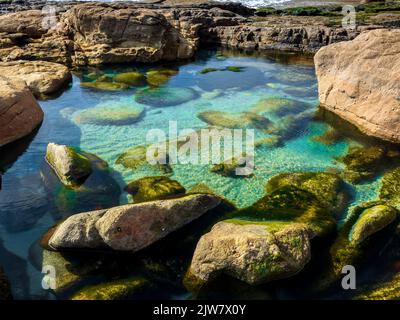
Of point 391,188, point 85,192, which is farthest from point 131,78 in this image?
point 391,188

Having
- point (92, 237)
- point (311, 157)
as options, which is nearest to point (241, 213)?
point (92, 237)

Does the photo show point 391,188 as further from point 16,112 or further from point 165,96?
point 16,112

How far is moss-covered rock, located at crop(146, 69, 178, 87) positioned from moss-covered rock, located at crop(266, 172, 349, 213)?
12.5 metres

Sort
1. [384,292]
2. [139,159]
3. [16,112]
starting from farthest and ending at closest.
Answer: [16,112]
[139,159]
[384,292]

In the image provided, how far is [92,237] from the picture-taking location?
8562mm

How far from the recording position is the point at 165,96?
20125 mm

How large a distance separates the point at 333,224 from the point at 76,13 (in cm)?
2480

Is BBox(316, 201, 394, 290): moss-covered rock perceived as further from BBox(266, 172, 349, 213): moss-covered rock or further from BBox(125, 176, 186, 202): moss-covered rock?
BBox(125, 176, 186, 202): moss-covered rock

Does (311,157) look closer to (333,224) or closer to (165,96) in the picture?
(333,224)

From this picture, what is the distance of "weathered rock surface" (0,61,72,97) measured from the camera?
64.4 ft

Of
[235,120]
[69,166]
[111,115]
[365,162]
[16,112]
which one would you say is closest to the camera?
A: [69,166]

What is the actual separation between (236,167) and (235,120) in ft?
14.7

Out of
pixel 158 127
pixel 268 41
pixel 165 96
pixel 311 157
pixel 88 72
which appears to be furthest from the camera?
pixel 268 41

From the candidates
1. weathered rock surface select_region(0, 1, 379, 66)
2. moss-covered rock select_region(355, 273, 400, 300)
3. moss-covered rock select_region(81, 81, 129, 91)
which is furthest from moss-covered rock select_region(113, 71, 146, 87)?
moss-covered rock select_region(355, 273, 400, 300)
